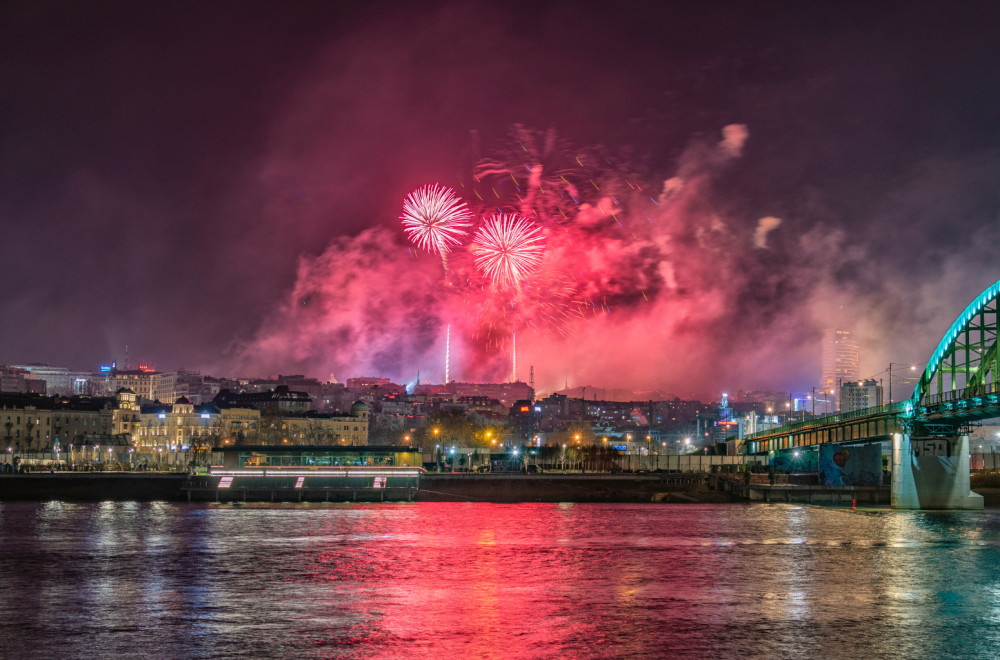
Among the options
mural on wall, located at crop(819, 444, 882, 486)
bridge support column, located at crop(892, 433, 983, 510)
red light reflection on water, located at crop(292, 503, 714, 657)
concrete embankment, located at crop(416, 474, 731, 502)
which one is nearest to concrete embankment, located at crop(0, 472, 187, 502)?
concrete embankment, located at crop(416, 474, 731, 502)

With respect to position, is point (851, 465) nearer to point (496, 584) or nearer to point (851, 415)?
point (851, 415)

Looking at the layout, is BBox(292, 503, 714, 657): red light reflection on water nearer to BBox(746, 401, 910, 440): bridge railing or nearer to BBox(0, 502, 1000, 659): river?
BBox(0, 502, 1000, 659): river

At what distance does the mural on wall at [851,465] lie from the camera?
11700 centimetres

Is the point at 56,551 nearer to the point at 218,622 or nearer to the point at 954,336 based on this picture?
the point at 218,622

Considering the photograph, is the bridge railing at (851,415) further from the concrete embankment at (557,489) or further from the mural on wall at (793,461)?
the concrete embankment at (557,489)

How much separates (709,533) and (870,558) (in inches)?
595

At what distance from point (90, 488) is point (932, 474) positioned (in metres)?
77.6

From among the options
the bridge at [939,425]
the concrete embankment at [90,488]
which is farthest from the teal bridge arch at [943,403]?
the concrete embankment at [90,488]

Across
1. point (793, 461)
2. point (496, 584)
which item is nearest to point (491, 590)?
point (496, 584)

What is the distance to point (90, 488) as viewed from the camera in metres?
102

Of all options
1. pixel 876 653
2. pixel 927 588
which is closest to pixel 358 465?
pixel 927 588

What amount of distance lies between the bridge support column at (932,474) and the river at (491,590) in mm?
20442

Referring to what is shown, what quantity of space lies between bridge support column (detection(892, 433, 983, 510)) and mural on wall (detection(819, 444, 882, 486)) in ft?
86.1

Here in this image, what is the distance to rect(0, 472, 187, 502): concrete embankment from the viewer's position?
9994cm
